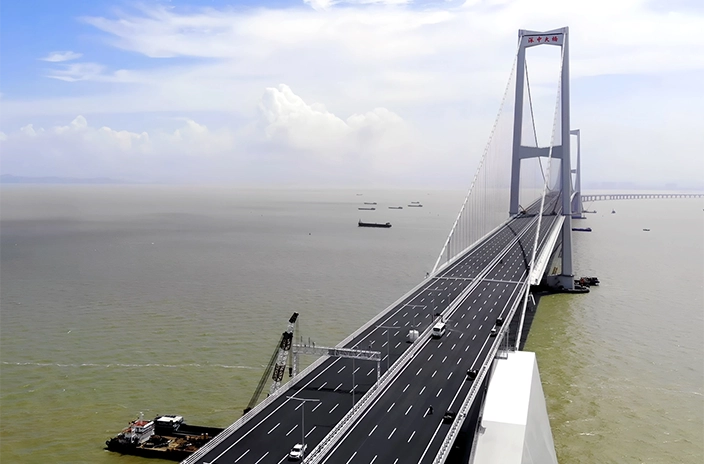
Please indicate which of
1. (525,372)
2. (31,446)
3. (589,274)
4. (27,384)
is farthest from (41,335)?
(589,274)

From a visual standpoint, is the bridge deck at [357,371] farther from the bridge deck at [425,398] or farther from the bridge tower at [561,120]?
the bridge tower at [561,120]

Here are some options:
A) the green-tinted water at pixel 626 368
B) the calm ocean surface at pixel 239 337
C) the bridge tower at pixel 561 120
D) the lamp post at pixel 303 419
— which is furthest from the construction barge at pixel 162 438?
the bridge tower at pixel 561 120

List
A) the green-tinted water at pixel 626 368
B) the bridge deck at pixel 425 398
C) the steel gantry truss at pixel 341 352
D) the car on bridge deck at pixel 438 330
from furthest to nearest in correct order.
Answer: the car on bridge deck at pixel 438 330
the steel gantry truss at pixel 341 352
the green-tinted water at pixel 626 368
the bridge deck at pixel 425 398

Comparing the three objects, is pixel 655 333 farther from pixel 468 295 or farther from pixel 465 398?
pixel 465 398

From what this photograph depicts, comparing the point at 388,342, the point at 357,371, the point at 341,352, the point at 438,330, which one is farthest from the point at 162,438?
the point at 438,330

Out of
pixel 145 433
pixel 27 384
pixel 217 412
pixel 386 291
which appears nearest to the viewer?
pixel 145 433

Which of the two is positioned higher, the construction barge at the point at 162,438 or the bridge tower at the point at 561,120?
the bridge tower at the point at 561,120
